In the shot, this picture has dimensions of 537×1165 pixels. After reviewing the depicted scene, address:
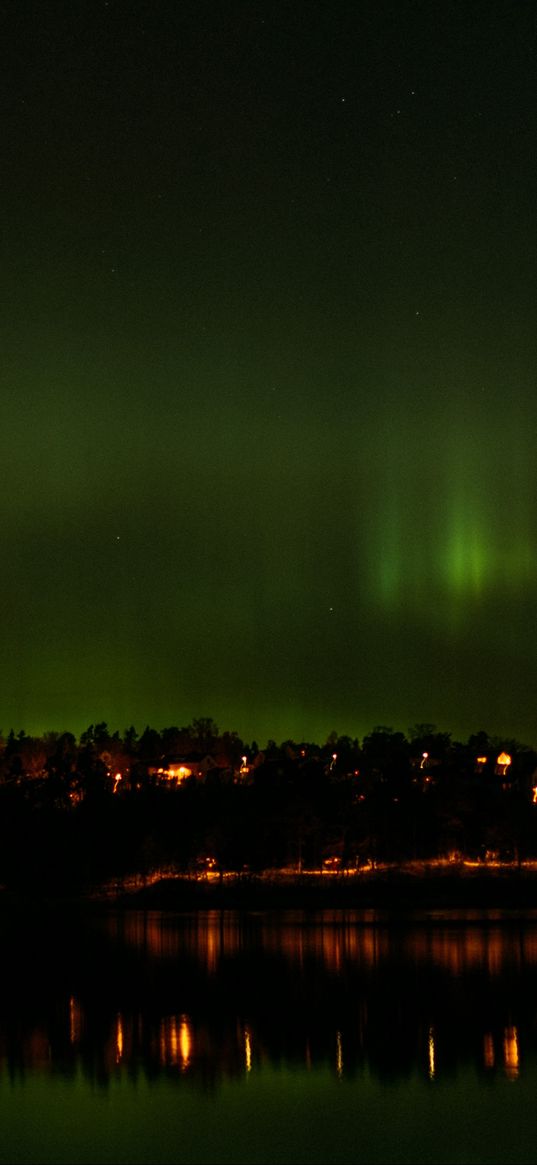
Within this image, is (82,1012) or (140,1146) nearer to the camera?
(140,1146)

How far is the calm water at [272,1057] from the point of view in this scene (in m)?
22.8

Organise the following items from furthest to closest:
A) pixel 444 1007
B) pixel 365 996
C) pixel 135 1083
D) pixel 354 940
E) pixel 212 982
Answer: pixel 354 940 < pixel 212 982 < pixel 365 996 < pixel 444 1007 < pixel 135 1083

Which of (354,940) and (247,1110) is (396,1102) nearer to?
(247,1110)

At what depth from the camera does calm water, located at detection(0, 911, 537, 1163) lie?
22.8 m

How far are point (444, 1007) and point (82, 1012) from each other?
8.71 meters

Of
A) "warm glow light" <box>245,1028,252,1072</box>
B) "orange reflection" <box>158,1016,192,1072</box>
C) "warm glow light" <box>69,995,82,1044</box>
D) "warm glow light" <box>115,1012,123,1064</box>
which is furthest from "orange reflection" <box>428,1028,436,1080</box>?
"warm glow light" <box>69,995,82,1044</box>

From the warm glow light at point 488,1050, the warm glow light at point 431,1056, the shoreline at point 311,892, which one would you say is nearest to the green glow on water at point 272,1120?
the warm glow light at point 431,1056

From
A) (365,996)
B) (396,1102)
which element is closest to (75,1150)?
(396,1102)

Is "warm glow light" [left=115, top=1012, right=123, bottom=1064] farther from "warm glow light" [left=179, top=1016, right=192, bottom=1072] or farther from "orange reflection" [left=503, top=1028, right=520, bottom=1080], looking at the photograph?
"orange reflection" [left=503, top=1028, right=520, bottom=1080]

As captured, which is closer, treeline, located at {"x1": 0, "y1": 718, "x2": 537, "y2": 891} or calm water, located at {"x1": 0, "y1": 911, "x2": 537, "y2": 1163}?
calm water, located at {"x1": 0, "y1": 911, "x2": 537, "y2": 1163}

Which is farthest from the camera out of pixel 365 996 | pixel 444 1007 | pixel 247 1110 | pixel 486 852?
pixel 486 852

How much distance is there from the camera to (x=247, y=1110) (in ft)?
81.5

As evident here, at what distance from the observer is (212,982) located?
43125mm

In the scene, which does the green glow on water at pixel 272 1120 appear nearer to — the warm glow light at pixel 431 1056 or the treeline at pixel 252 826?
the warm glow light at pixel 431 1056
